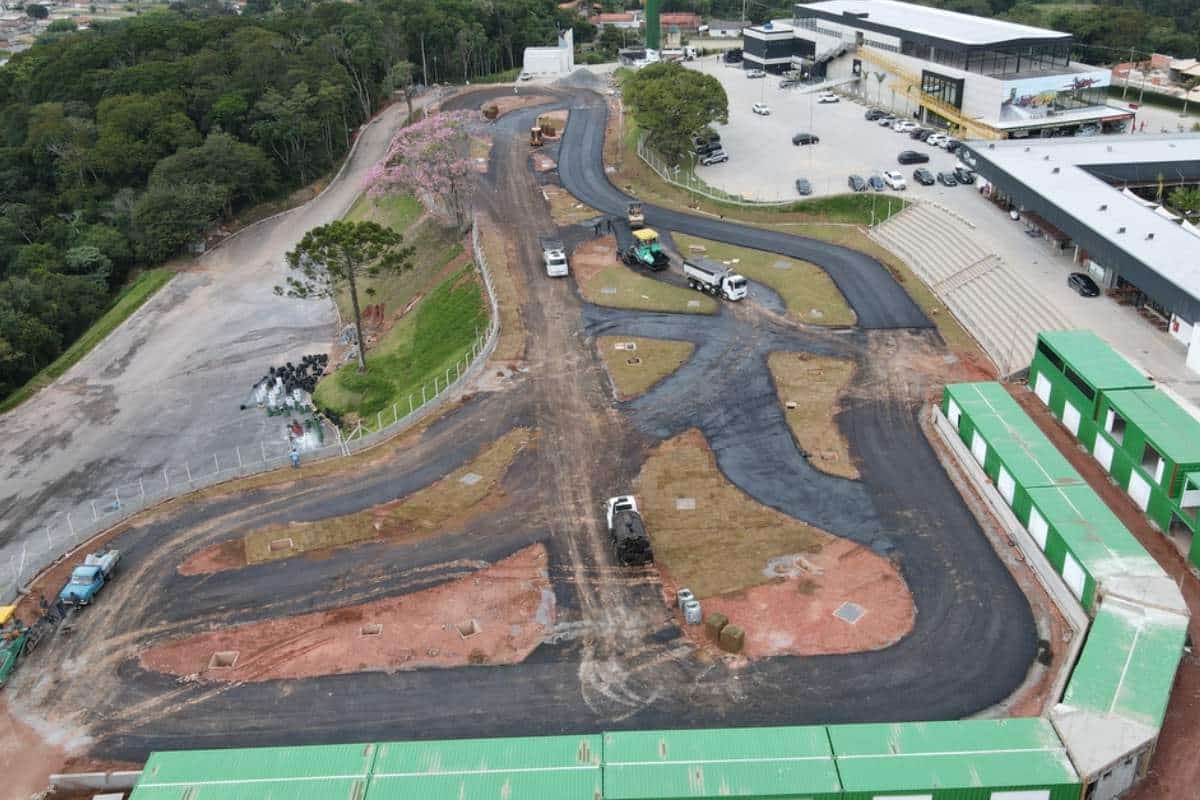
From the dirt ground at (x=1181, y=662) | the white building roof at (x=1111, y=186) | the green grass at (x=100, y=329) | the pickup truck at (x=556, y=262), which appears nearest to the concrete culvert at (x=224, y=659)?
the dirt ground at (x=1181, y=662)

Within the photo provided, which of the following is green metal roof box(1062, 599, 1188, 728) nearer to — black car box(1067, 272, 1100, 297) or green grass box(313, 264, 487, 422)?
black car box(1067, 272, 1100, 297)

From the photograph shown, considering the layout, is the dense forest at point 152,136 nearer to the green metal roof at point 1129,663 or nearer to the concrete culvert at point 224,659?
the concrete culvert at point 224,659

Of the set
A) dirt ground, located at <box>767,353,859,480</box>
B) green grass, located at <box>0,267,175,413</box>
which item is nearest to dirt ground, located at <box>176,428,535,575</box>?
dirt ground, located at <box>767,353,859,480</box>

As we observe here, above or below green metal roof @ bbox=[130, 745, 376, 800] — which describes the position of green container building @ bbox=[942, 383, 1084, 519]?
above

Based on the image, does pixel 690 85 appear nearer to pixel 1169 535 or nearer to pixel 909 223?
pixel 909 223

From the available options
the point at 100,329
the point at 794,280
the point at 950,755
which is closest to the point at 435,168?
the point at 794,280

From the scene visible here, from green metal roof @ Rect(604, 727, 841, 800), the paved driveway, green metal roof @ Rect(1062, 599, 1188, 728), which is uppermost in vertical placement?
green metal roof @ Rect(1062, 599, 1188, 728)

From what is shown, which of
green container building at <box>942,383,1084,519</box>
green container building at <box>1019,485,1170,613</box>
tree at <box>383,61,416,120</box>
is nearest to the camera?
green container building at <box>1019,485,1170,613</box>
